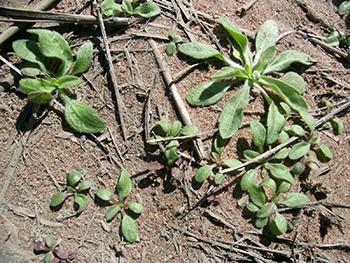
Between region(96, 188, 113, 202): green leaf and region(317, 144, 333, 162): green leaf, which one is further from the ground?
region(96, 188, 113, 202): green leaf

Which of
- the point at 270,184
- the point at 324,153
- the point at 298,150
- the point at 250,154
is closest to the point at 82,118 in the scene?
the point at 250,154

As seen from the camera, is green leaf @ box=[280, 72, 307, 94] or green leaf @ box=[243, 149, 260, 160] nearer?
green leaf @ box=[243, 149, 260, 160]

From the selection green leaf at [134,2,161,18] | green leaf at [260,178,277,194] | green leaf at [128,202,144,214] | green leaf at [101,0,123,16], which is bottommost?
green leaf at [260,178,277,194]

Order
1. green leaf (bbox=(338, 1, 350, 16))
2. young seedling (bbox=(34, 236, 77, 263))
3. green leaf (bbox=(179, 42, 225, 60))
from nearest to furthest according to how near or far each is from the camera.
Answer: young seedling (bbox=(34, 236, 77, 263)), green leaf (bbox=(179, 42, 225, 60)), green leaf (bbox=(338, 1, 350, 16))

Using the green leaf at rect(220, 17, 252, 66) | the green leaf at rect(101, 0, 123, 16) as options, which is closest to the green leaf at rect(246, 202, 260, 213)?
the green leaf at rect(220, 17, 252, 66)

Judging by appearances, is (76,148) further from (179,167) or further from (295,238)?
(295,238)

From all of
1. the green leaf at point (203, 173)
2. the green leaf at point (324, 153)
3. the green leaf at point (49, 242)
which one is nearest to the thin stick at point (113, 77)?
the green leaf at point (203, 173)

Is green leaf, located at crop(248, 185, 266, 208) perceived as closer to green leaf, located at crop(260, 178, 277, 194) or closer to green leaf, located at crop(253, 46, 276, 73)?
green leaf, located at crop(260, 178, 277, 194)
